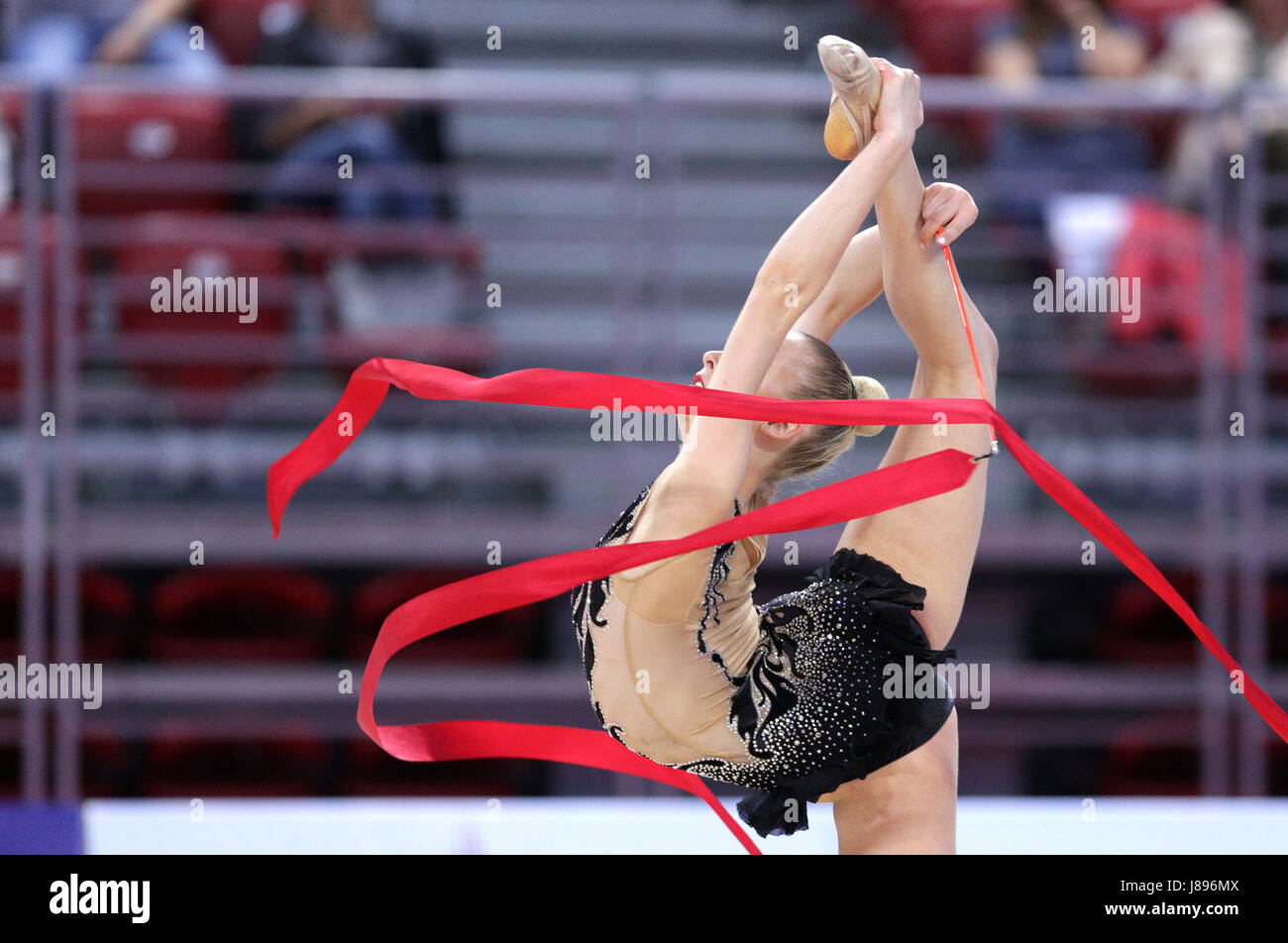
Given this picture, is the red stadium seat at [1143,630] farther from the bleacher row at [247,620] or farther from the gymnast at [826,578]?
the gymnast at [826,578]

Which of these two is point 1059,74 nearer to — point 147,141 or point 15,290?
point 147,141

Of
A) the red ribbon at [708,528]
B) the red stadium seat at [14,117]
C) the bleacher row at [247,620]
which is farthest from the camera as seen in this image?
the bleacher row at [247,620]

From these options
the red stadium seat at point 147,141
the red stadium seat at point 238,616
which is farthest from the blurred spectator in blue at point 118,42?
the red stadium seat at point 238,616

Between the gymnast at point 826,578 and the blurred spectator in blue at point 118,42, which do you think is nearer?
the gymnast at point 826,578

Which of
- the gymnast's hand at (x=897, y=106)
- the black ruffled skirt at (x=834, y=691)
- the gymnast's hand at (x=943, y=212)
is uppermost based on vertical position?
the gymnast's hand at (x=897, y=106)

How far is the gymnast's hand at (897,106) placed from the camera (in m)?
1.18

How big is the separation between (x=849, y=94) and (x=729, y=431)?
0.30 meters

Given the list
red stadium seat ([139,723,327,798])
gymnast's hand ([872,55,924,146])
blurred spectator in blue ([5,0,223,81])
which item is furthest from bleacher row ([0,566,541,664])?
gymnast's hand ([872,55,924,146])

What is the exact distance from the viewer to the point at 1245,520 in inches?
93.6

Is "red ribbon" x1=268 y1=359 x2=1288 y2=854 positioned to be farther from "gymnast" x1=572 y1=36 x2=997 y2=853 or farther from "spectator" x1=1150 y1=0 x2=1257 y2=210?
"spectator" x1=1150 y1=0 x2=1257 y2=210

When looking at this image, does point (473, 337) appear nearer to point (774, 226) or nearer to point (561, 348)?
point (561, 348)

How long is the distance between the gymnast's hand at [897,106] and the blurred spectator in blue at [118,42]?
171 centimetres

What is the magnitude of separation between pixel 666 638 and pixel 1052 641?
171 cm
